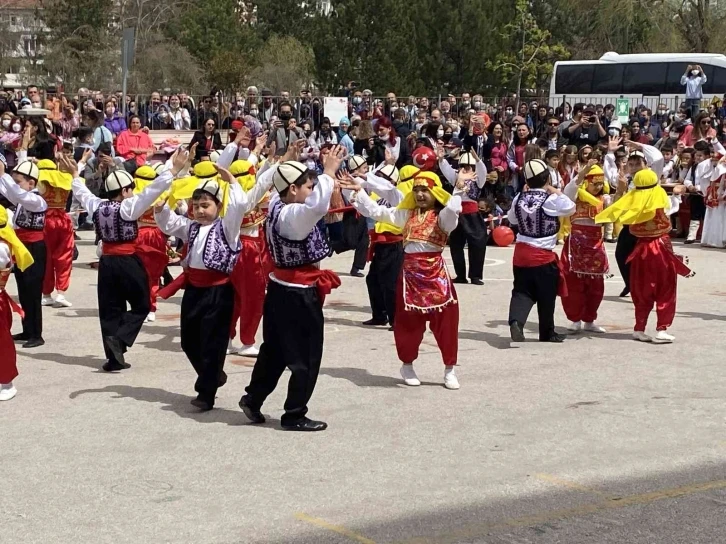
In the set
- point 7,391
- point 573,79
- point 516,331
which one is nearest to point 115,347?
point 7,391

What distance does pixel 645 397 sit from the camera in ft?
29.2

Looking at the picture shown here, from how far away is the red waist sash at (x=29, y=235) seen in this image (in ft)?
35.7

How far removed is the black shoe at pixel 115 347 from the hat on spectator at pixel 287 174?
2.60m

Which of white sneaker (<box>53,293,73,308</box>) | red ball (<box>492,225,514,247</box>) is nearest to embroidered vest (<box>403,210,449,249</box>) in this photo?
white sneaker (<box>53,293,73,308</box>)

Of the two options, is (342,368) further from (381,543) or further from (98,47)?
(98,47)

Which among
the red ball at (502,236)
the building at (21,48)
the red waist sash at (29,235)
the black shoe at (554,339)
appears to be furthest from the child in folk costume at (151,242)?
the building at (21,48)

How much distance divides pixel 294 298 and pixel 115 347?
243 cm

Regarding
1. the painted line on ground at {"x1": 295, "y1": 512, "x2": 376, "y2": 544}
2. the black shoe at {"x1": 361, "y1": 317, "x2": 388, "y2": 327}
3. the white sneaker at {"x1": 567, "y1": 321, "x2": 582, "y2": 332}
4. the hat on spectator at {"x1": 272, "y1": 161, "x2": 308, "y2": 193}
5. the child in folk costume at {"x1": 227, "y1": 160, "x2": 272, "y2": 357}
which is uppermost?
the hat on spectator at {"x1": 272, "y1": 161, "x2": 308, "y2": 193}

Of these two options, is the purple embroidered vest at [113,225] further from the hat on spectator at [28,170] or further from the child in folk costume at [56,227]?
the child in folk costume at [56,227]

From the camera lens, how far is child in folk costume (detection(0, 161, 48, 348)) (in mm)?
10562

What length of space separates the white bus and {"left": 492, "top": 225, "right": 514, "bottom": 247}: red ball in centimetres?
1651

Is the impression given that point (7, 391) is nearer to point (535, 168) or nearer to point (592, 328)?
point (535, 168)

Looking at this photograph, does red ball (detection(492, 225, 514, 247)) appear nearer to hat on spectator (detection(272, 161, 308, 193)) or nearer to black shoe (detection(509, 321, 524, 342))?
black shoe (detection(509, 321, 524, 342))

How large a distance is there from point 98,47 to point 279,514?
1926 inches
